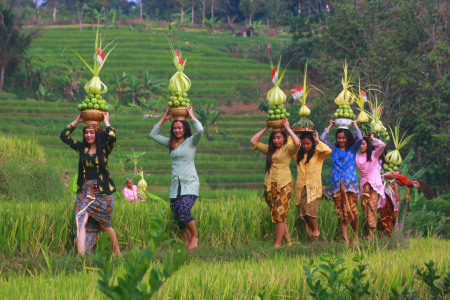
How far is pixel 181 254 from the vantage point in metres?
2.52

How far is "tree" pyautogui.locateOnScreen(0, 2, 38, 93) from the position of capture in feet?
79.4

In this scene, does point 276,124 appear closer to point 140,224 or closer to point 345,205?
point 345,205

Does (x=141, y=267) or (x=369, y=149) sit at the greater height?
(x=369, y=149)

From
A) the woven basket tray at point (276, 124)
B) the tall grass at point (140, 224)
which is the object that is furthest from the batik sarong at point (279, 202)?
the woven basket tray at point (276, 124)

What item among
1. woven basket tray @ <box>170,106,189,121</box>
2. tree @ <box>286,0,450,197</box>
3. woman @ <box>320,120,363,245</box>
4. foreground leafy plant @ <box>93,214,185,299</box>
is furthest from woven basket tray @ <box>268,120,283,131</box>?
tree @ <box>286,0,450,197</box>

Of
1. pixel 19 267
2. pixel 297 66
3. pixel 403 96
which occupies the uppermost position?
pixel 297 66

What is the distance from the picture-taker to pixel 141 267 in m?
2.62

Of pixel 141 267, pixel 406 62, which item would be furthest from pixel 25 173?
pixel 406 62

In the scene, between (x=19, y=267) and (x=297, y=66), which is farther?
(x=297, y=66)

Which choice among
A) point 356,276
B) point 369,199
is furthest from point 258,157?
point 356,276

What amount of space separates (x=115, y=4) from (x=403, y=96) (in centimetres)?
3897

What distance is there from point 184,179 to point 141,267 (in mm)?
3987

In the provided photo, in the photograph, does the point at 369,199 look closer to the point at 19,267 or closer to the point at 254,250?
the point at 254,250

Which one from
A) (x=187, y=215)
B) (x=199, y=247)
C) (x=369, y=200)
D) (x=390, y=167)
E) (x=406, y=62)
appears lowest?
(x=199, y=247)
